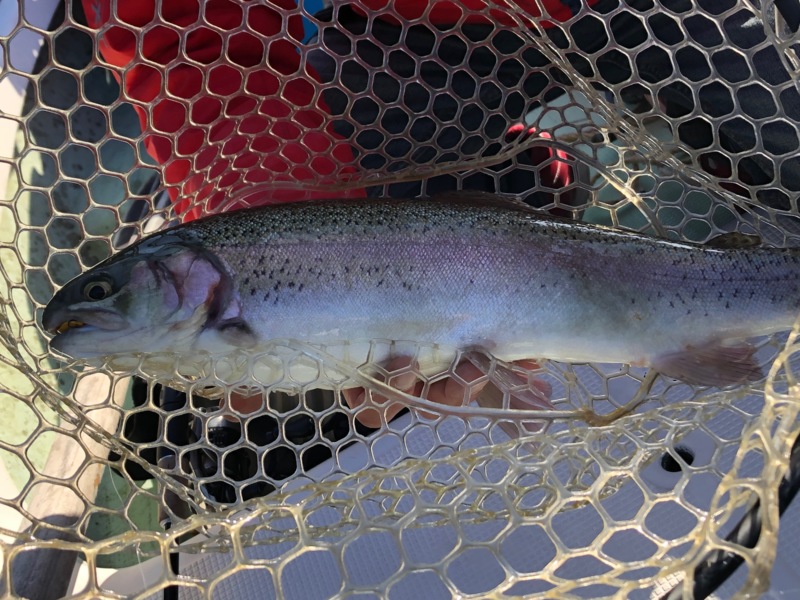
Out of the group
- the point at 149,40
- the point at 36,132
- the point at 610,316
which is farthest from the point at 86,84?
the point at 610,316

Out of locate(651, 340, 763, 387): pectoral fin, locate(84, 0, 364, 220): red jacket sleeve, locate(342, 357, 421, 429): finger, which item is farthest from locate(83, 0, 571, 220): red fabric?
locate(651, 340, 763, 387): pectoral fin

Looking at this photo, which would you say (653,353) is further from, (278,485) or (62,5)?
(62,5)

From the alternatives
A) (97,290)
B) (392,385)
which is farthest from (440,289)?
(97,290)

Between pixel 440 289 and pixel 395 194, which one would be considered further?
pixel 395 194

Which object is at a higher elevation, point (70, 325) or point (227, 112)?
point (227, 112)

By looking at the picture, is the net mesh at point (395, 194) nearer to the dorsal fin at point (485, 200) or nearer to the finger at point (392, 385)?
the finger at point (392, 385)

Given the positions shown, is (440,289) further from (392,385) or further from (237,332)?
(237,332)

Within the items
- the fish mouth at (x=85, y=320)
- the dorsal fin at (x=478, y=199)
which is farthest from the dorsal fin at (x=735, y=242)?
the fish mouth at (x=85, y=320)
